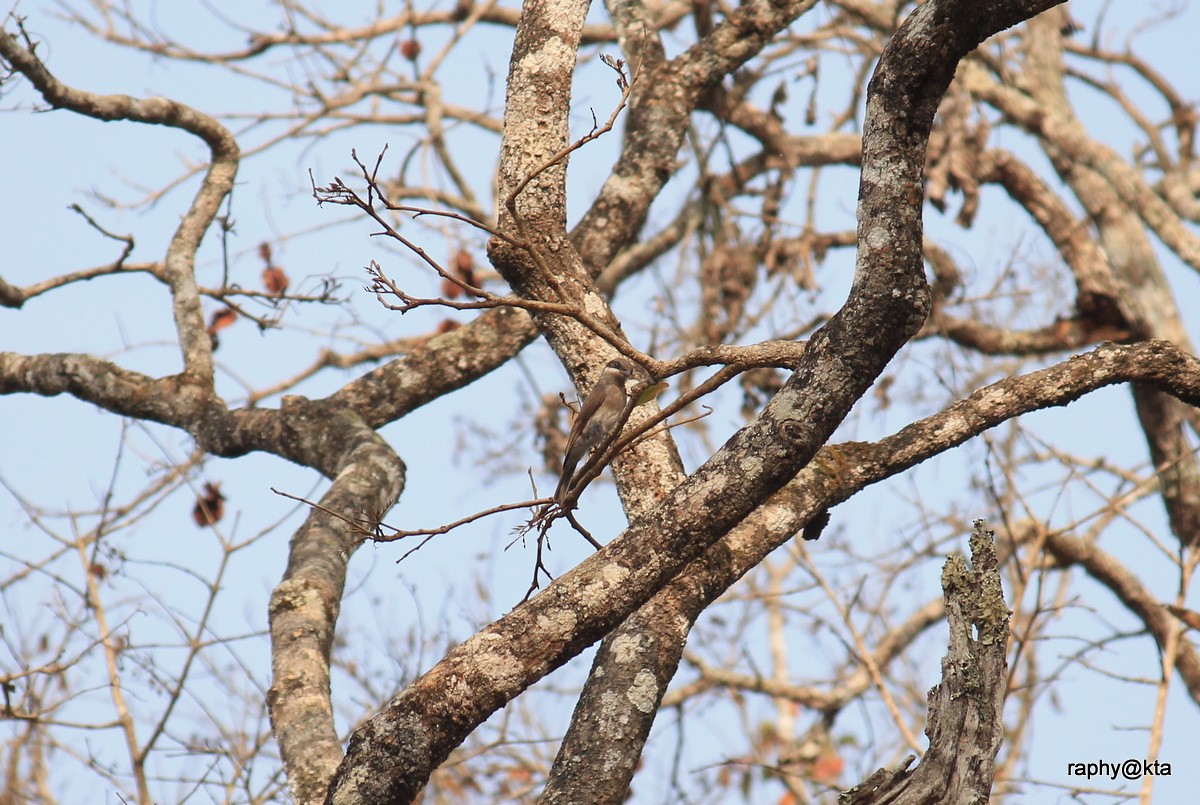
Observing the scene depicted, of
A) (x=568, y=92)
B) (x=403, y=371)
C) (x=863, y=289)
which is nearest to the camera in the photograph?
(x=863, y=289)

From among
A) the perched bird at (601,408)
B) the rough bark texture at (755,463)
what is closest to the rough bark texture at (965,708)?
the rough bark texture at (755,463)

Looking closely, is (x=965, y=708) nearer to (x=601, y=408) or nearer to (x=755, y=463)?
(x=755, y=463)

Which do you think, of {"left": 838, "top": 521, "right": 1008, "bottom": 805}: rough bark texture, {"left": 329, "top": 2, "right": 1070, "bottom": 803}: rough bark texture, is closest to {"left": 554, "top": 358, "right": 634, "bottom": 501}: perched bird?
{"left": 329, "top": 2, "right": 1070, "bottom": 803}: rough bark texture

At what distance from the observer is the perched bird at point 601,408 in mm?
3152

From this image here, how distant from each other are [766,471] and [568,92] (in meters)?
1.79

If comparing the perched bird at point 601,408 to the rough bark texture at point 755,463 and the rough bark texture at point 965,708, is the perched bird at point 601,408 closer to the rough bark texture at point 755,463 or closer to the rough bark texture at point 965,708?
the rough bark texture at point 755,463

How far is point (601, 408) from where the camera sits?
3199 millimetres

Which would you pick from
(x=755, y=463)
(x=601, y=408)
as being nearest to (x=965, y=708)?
(x=755, y=463)

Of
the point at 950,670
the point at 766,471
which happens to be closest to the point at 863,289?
the point at 766,471

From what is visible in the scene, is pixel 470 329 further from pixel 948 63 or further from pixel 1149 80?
pixel 1149 80

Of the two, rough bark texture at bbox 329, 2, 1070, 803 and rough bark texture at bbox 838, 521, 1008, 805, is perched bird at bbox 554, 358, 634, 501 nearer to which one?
rough bark texture at bbox 329, 2, 1070, 803

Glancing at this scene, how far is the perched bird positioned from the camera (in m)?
3.15

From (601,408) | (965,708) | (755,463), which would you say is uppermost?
(601,408)

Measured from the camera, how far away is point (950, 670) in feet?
7.57
